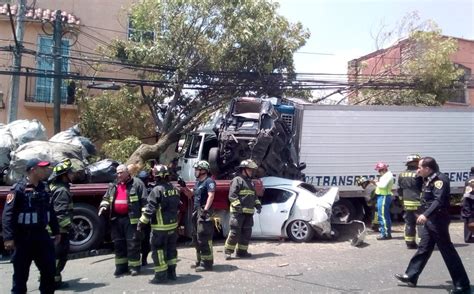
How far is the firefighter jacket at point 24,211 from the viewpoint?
236 inches

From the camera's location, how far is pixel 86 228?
9.92 metres

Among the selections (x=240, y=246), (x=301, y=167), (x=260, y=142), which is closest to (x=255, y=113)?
(x=260, y=142)

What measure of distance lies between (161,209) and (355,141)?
7.28 m

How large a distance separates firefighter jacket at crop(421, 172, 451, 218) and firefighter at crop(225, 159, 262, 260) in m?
3.13

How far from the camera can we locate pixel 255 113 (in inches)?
494

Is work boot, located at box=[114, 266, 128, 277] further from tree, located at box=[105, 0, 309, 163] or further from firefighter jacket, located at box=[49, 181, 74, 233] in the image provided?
tree, located at box=[105, 0, 309, 163]

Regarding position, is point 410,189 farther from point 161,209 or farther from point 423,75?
point 423,75

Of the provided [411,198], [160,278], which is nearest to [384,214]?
[411,198]

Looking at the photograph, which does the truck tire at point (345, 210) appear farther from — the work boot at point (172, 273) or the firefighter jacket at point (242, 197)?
the work boot at point (172, 273)

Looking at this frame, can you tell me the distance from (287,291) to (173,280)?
67.5 inches

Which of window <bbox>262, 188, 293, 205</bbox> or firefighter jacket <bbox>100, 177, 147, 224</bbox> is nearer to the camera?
firefighter jacket <bbox>100, 177, 147, 224</bbox>

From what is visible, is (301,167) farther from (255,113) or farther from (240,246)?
(240,246)

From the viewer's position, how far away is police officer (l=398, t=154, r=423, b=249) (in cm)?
987

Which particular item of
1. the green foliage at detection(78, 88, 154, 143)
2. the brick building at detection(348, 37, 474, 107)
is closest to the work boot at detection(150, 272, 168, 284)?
the green foliage at detection(78, 88, 154, 143)
